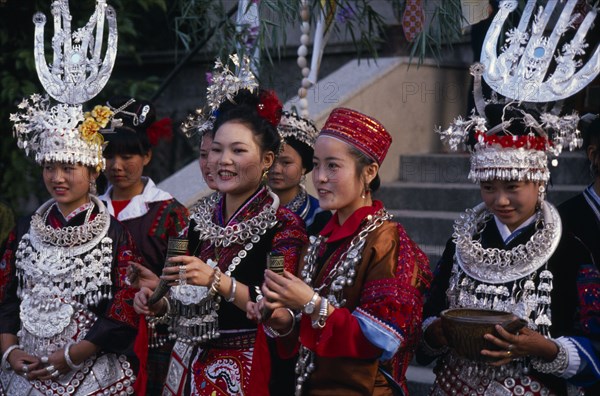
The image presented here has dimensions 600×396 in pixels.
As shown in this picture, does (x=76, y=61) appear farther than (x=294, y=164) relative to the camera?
No

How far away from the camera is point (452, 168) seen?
7.07 m

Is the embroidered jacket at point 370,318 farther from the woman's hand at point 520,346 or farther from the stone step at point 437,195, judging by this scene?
the stone step at point 437,195

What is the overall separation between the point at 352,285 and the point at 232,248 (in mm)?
617

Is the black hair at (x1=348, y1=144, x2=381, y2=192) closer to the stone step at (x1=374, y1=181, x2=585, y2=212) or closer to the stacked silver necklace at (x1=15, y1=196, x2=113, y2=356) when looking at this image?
the stacked silver necklace at (x1=15, y1=196, x2=113, y2=356)

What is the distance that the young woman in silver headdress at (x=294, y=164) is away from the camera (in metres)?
4.98

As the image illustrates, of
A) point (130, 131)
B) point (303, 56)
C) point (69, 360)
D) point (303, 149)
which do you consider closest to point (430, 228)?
point (303, 56)

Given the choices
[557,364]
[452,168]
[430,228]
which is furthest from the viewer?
[452,168]

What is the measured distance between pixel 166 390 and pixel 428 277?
1.27 meters

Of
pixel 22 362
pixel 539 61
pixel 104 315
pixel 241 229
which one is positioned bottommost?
pixel 22 362

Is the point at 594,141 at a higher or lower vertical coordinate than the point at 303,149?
higher

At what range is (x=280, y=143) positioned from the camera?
406cm

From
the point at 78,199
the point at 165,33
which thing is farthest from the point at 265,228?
the point at 165,33

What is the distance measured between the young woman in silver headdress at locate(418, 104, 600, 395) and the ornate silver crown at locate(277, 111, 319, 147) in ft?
4.80

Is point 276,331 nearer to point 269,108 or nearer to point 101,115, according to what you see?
point 269,108
